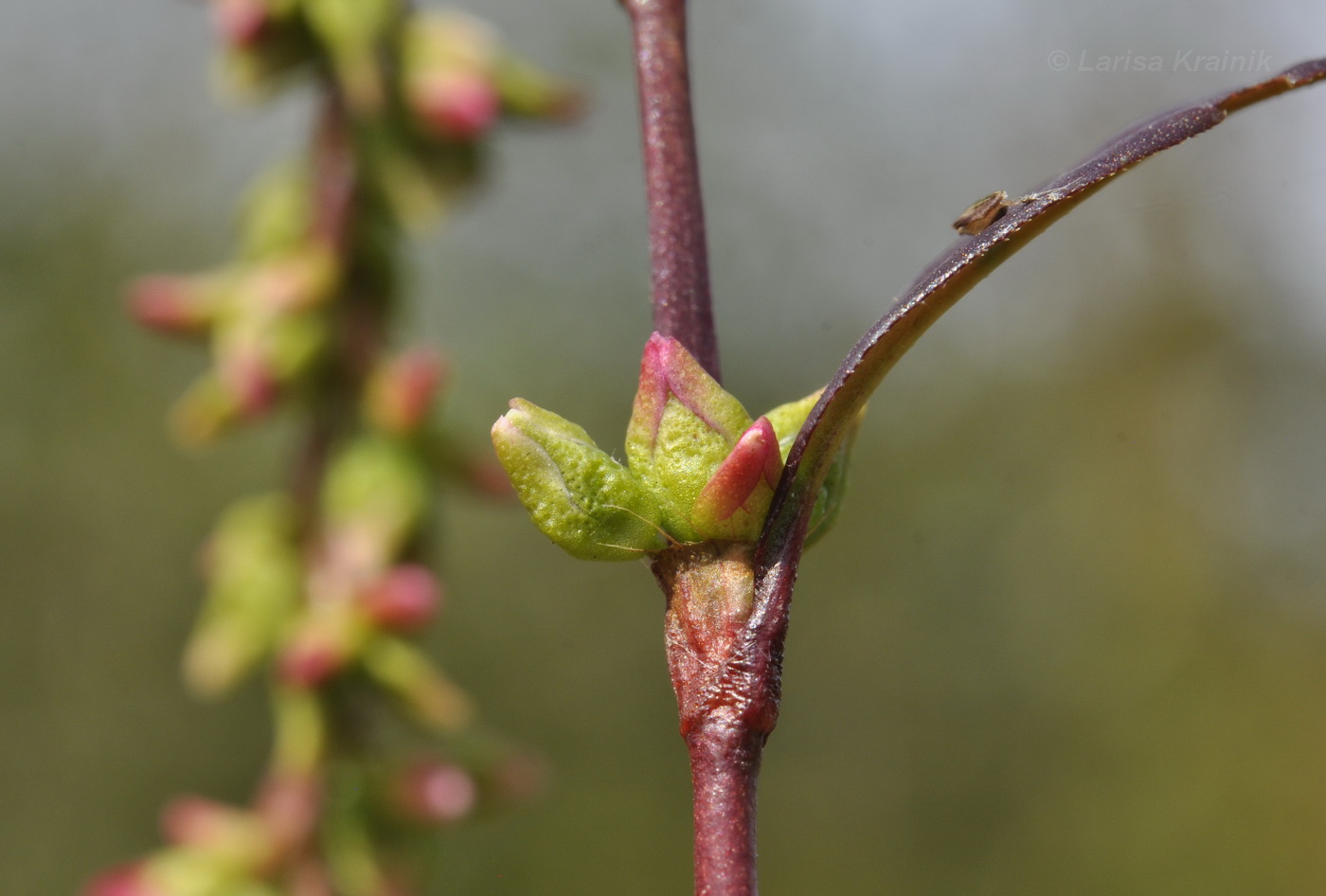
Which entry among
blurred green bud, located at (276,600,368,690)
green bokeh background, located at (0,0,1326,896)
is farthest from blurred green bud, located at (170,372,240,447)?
green bokeh background, located at (0,0,1326,896)

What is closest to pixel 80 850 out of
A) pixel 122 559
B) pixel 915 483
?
pixel 122 559

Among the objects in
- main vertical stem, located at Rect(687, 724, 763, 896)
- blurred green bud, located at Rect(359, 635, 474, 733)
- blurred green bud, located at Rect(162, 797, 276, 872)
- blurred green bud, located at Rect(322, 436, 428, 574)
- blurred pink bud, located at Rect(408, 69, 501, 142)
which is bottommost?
main vertical stem, located at Rect(687, 724, 763, 896)

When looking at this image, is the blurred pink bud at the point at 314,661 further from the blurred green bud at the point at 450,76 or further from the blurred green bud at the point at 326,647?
the blurred green bud at the point at 450,76

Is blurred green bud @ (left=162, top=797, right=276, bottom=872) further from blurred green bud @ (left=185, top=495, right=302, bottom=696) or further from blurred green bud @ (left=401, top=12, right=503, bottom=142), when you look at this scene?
blurred green bud @ (left=401, top=12, right=503, bottom=142)

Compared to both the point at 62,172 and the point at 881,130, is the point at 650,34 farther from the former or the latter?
the point at 62,172

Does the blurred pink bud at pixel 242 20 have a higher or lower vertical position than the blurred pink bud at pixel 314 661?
higher

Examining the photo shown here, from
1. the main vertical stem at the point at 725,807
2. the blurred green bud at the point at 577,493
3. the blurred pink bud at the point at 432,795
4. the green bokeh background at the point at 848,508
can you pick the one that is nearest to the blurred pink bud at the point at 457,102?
the blurred pink bud at the point at 432,795
